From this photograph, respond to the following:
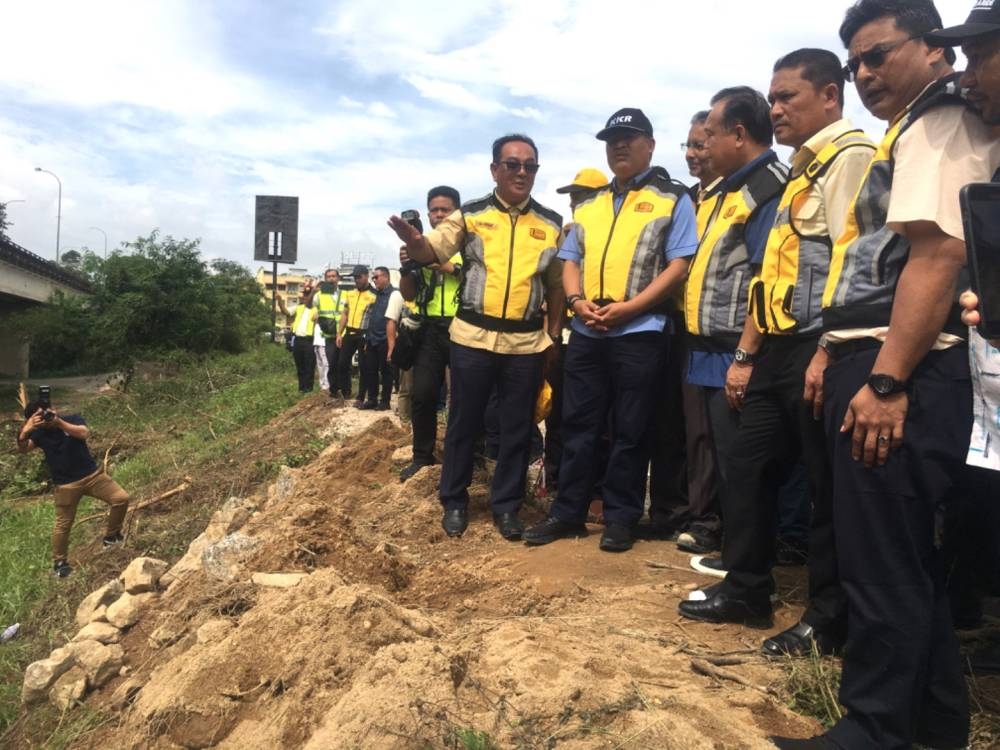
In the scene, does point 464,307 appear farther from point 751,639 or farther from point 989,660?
point 989,660

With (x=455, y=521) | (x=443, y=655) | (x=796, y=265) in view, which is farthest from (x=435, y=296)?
(x=443, y=655)

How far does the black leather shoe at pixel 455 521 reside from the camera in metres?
4.19

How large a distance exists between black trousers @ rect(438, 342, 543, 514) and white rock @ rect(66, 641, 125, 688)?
6.05 feet

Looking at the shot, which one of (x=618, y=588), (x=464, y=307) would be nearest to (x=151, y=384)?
(x=464, y=307)

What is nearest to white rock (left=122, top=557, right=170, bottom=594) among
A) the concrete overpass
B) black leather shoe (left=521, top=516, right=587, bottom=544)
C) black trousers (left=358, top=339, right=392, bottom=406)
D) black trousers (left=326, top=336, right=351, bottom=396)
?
black leather shoe (left=521, top=516, right=587, bottom=544)

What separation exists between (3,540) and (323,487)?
15.3 ft

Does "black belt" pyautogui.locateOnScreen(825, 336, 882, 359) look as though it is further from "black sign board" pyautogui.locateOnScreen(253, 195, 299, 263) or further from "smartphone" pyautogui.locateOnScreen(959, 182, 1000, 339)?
"black sign board" pyautogui.locateOnScreen(253, 195, 299, 263)

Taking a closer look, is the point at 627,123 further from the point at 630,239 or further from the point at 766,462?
the point at 766,462

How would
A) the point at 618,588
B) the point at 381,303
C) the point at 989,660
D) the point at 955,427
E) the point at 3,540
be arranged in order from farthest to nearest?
1. the point at 381,303
2. the point at 3,540
3. the point at 618,588
4. the point at 989,660
5. the point at 955,427

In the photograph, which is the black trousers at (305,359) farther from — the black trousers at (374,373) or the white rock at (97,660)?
the white rock at (97,660)

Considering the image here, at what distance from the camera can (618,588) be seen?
10.4 feet

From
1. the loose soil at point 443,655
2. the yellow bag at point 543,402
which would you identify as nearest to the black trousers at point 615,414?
the loose soil at point 443,655

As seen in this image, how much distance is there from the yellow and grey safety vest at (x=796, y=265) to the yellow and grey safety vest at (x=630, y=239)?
0.87m

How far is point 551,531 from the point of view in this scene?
384cm
